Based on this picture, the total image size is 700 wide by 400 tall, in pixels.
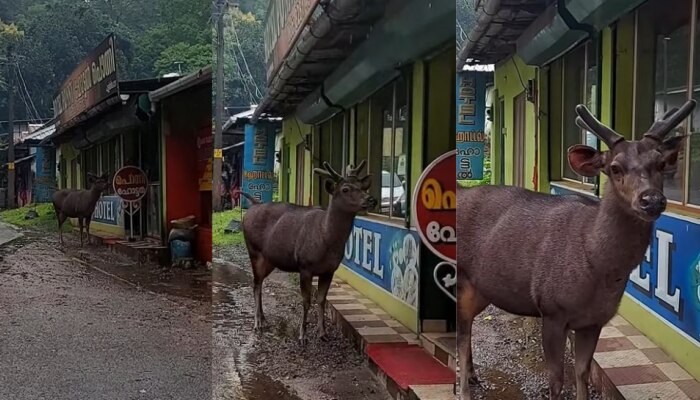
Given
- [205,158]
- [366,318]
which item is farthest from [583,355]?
[205,158]

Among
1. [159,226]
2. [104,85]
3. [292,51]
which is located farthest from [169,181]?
[292,51]

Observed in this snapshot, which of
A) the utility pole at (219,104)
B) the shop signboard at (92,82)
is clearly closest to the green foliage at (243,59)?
the utility pole at (219,104)

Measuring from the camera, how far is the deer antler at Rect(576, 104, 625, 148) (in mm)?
1007

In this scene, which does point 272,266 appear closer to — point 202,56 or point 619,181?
point 202,56

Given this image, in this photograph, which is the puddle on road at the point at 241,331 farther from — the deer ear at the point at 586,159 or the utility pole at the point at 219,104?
the deer ear at the point at 586,159

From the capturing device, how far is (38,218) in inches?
102

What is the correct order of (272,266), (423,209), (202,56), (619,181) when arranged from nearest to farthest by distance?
1. (619,181)
2. (423,209)
3. (272,266)
4. (202,56)

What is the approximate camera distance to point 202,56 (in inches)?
85.8

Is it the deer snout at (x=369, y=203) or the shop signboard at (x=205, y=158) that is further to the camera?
the shop signboard at (x=205, y=158)

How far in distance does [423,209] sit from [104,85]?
141cm

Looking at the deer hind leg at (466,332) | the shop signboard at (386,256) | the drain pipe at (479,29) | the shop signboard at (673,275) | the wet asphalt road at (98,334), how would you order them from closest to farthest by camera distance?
1. the shop signboard at (673,275)
2. the drain pipe at (479,29)
3. the deer hind leg at (466,332)
4. the shop signboard at (386,256)
5. the wet asphalt road at (98,334)

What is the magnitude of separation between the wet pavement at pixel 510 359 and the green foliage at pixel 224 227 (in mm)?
763

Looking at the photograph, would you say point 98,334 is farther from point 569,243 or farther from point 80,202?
point 569,243

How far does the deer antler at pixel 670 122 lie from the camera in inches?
38.3
